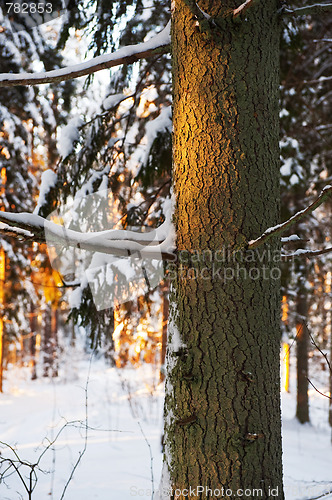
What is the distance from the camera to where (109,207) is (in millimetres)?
4043

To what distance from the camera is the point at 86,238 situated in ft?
5.89

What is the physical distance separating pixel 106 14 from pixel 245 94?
229cm

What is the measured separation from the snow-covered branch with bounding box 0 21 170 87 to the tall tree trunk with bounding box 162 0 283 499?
0.32 m

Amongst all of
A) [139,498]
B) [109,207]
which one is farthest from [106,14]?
[139,498]

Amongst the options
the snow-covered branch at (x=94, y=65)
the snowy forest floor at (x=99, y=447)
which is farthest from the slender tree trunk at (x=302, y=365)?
the snow-covered branch at (x=94, y=65)

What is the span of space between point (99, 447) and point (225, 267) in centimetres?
556

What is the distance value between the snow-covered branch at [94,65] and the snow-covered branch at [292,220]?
145 centimetres

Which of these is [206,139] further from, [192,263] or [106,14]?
[106,14]
